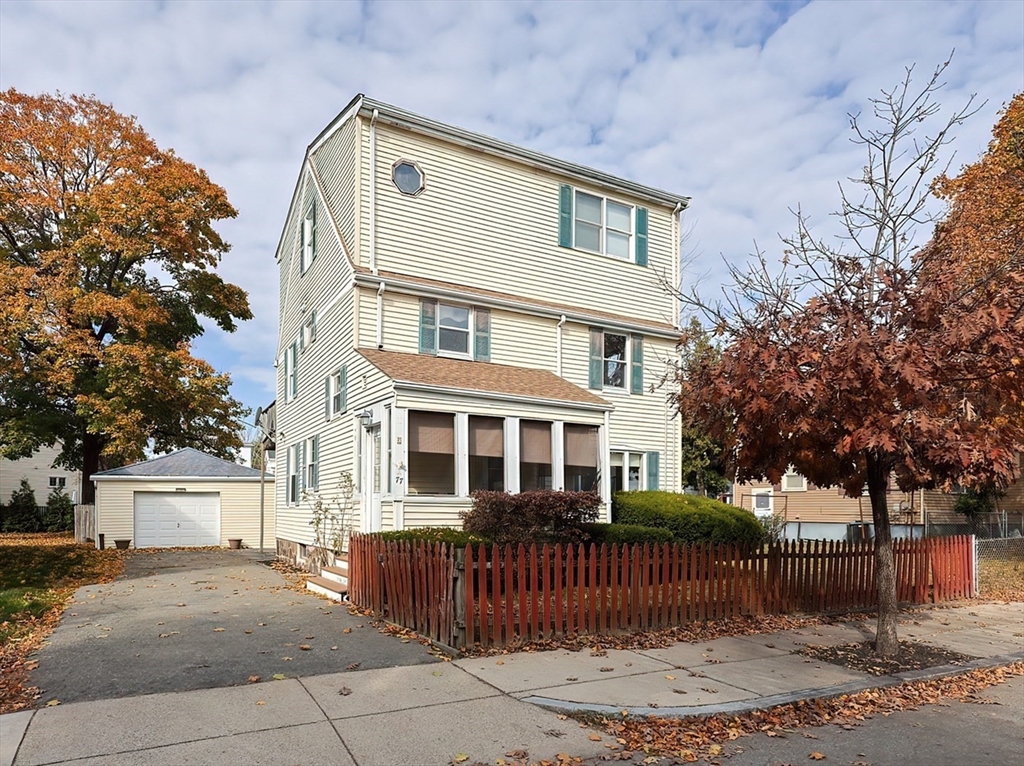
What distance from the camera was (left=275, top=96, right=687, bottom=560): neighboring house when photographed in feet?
46.9

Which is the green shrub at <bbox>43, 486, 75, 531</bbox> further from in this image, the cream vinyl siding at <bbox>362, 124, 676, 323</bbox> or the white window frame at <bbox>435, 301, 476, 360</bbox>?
the cream vinyl siding at <bbox>362, 124, 676, 323</bbox>

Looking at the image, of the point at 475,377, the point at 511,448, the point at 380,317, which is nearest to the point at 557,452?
the point at 511,448

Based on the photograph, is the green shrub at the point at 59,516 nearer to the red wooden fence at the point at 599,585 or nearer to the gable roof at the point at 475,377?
the gable roof at the point at 475,377

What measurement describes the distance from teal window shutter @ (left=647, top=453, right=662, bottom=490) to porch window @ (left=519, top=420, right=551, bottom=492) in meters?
4.44

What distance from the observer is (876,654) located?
8.83 meters

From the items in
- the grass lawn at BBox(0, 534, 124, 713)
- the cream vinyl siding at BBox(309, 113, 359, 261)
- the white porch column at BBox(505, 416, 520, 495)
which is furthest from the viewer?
the cream vinyl siding at BBox(309, 113, 359, 261)

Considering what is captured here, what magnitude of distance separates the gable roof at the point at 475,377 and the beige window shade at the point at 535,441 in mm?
543

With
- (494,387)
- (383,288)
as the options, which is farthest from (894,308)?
(383,288)

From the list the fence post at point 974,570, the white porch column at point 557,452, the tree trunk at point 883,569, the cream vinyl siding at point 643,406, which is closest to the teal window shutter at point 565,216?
the cream vinyl siding at point 643,406

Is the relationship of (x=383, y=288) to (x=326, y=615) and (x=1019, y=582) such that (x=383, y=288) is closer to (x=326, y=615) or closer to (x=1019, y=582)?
(x=326, y=615)

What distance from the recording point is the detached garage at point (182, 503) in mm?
24984

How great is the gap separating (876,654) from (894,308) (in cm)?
389

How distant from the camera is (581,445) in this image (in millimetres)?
15461

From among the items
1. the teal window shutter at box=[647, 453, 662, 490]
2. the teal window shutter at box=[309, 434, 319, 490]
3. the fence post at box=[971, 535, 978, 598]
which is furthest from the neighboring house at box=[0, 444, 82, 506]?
the fence post at box=[971, 535, 978, 598]
